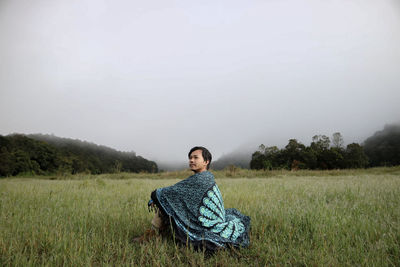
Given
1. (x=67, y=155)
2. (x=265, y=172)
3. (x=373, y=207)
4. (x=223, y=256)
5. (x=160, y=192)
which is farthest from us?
(x=67, y=155)

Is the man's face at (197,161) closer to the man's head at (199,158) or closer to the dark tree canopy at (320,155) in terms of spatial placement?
the man's head at (199,158)

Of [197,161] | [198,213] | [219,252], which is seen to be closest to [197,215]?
[198,213]

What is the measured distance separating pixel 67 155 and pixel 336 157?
4774 centimetres

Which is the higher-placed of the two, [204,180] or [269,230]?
[204,180]

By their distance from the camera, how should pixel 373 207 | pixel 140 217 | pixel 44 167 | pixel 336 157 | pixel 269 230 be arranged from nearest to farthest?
pixel 269 230 → pixel 140 217 → pixel 373 207 → pixel 336 157 → pixel 44 167

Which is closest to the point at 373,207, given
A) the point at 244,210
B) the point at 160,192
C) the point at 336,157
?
the point at 244,210

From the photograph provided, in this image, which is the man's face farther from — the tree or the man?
the tree

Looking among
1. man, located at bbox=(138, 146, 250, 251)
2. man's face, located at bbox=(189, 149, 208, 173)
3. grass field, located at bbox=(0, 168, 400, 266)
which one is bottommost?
grass field, located at bbox=(0, 168, 400, 266)

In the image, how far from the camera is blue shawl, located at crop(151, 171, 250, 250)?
2.54 metres

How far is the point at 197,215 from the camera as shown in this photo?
8.56 feet

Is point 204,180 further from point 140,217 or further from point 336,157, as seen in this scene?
point 336,157

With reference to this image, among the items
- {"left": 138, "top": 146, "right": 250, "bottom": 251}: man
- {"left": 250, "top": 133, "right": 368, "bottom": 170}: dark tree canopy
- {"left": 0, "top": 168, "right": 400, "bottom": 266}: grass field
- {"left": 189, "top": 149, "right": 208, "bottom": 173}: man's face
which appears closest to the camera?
{"left": 0, "top": 168, "right": 400, "bottom": 266}: grass field

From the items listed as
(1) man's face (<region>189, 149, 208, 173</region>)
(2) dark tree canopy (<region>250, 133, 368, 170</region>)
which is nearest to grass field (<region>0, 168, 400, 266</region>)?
(1) man's face (<region>189, 149, 208, 173</region>)

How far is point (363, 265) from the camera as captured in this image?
2088 mm
